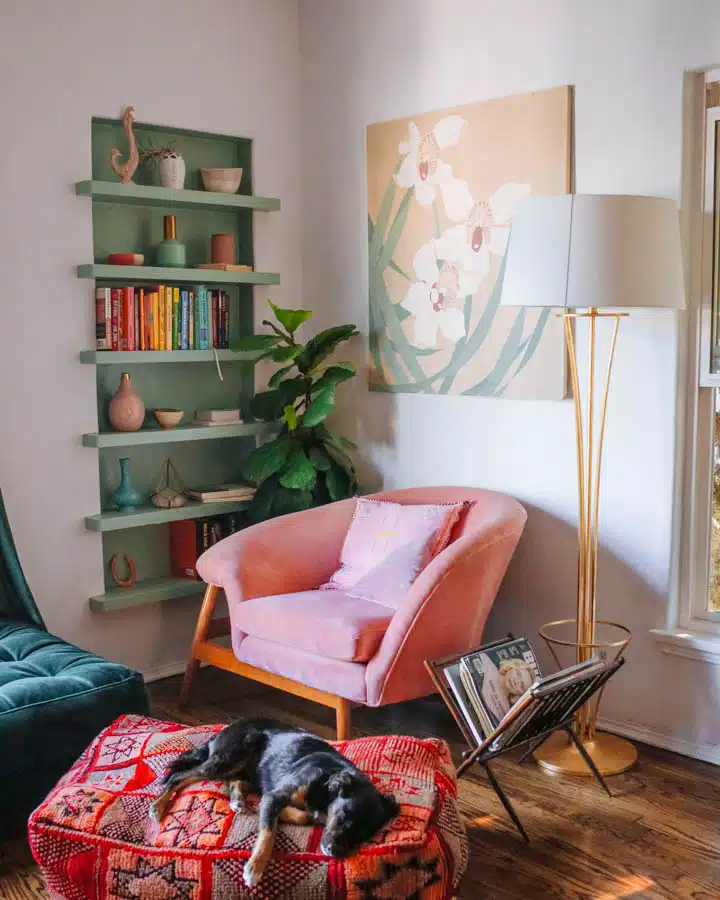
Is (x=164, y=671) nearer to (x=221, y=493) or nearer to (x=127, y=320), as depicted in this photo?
(x=221, y=493)

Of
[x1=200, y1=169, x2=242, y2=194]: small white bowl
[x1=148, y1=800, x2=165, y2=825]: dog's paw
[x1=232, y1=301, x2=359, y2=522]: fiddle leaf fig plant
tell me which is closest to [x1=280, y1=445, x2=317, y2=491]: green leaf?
[x1=232, y1=301, x2=359, y2=522]: fiddle leaf fig plant

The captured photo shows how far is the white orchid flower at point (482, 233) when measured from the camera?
3672 millimetres

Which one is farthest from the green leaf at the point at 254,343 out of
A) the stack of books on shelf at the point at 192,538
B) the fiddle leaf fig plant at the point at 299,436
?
the stack of books on shelf at the point at 192,538

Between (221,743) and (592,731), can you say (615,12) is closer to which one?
(592,731)

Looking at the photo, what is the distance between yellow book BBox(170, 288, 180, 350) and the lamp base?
2006mm

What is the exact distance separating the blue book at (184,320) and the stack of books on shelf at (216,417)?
275 mm

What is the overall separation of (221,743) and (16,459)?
65.2 inches

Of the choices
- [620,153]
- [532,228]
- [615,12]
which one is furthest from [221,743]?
[615,12]

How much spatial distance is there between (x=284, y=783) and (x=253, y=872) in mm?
203

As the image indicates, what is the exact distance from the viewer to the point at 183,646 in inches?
169

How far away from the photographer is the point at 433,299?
156 inches

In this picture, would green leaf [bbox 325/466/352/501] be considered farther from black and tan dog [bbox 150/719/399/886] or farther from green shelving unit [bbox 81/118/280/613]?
black and tan dog [bbox 150/719/399/886]

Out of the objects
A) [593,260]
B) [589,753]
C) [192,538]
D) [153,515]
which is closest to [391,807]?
[589,753]

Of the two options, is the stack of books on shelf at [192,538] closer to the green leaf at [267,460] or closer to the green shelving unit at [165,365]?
the green shelving unit at [165,365]
